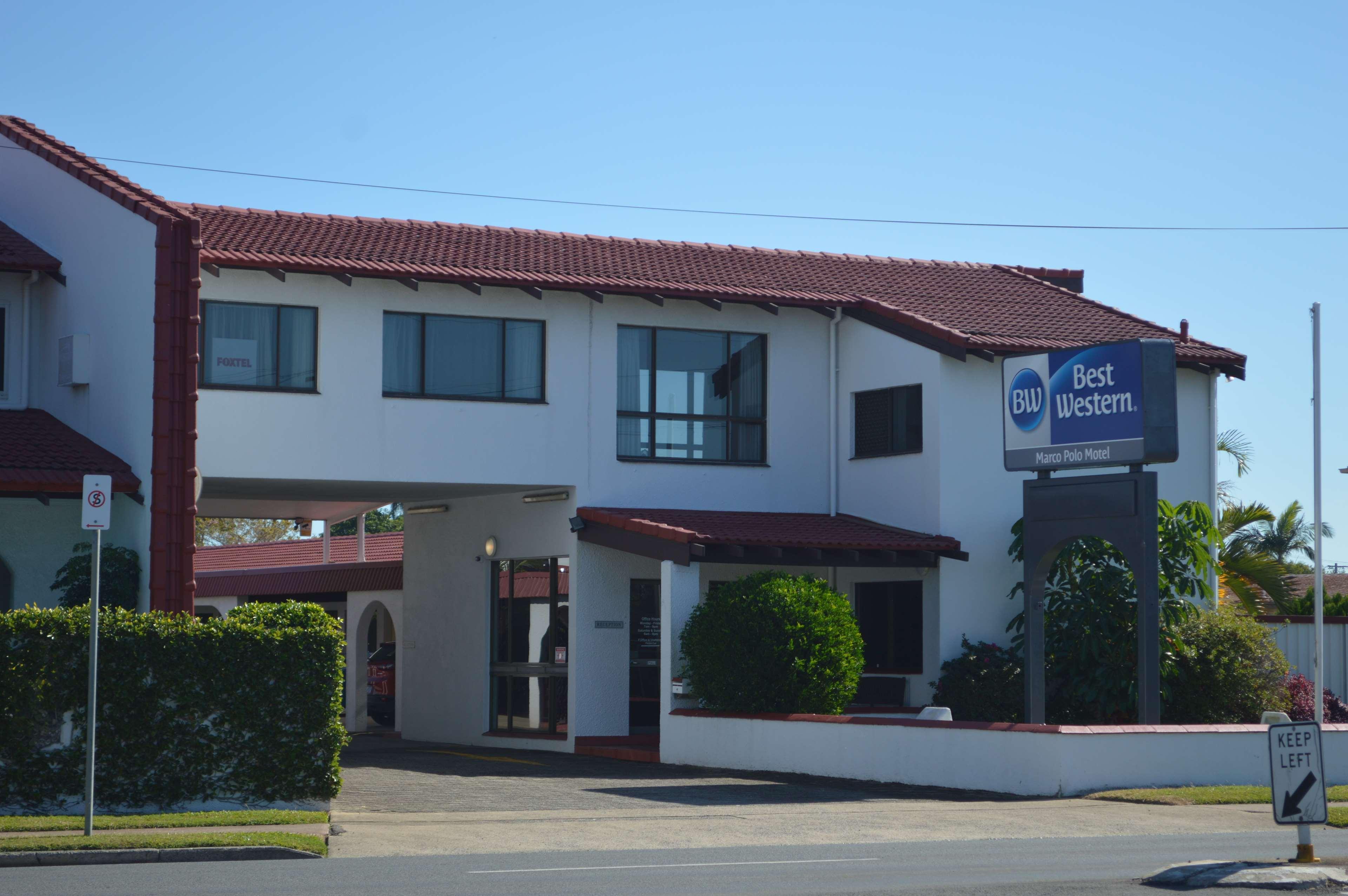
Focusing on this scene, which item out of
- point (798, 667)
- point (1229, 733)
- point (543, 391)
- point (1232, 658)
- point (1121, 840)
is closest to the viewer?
point (1121, 840)

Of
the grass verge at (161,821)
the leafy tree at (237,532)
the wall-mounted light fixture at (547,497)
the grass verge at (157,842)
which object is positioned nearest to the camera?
the grass verge at (157,842)

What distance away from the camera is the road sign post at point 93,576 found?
13055mm

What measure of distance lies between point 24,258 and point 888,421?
39.4ft

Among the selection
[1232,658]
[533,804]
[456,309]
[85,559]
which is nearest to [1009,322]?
[1232,658]

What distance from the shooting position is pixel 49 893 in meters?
10.3

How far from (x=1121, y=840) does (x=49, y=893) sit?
8336 mm

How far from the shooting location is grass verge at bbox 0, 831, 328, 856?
12320mm

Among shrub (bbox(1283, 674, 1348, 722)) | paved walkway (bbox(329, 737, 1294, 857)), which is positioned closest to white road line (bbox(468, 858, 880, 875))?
paved walkway (bbox(329, 737, 1294, 857))

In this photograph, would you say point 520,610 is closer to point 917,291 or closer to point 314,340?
point 314,340

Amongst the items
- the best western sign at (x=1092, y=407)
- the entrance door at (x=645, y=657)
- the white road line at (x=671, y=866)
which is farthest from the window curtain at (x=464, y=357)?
the white road line at (x=671, y=866)

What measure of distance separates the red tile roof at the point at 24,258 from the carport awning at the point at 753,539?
7.62m

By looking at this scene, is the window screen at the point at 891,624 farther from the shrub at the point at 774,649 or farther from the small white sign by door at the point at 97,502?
the small white sign by door at the point at 97,502

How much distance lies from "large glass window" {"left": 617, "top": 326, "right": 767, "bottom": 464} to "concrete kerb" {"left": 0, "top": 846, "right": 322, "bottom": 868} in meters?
11.7

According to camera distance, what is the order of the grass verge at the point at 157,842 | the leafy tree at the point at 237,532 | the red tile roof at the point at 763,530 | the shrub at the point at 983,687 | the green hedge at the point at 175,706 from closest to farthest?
the grass verge at the point at 157,842 → the green hedge at the point at 175,706 → the red tile roof at the point at 763,530 → the shrub at the point at 983,687 → the leafy tree at the point at 237,532
